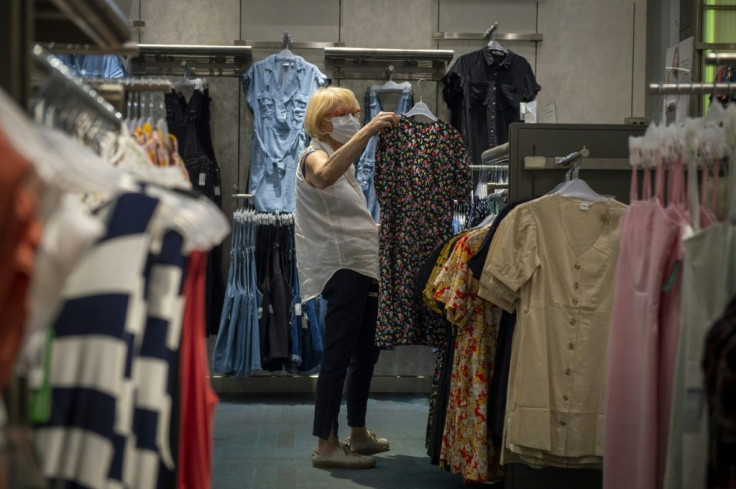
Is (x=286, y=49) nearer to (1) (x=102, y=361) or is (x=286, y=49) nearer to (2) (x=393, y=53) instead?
(2) (x=393, y=53)

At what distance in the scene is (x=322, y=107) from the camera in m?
4.03

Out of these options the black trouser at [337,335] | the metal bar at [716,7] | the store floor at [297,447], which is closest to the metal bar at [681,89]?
the black trouser at [337,335]

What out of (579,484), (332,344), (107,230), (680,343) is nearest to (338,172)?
(332,344)

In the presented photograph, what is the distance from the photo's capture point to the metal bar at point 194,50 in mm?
6012

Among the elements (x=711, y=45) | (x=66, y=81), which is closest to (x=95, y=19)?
(x=66, y=81)

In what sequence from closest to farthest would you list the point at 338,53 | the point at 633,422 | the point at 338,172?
the point at 633,422
the point at 338,172
the point at 338,53

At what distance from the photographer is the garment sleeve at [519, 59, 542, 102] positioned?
6.15 m

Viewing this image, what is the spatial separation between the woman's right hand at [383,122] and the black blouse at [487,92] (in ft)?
6.47

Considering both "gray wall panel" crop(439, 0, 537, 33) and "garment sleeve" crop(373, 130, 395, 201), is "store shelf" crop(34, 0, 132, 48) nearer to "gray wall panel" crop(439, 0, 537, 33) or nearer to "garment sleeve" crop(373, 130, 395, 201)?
"garment sleeve" crop(373, 130, 395, 201)

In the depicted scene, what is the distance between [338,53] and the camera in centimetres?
617

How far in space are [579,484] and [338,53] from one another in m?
3.70

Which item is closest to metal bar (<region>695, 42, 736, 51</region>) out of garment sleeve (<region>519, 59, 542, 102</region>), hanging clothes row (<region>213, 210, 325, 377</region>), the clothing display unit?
the clothing display unit

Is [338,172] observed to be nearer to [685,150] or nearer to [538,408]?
[538,408]

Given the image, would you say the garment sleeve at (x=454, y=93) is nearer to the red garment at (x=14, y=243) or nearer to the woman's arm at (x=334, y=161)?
the woman's arm at (x=334, y=161)
